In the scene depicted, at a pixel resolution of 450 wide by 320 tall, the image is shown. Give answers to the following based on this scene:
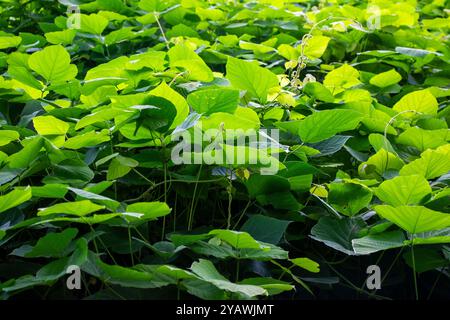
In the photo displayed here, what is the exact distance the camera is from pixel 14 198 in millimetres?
1149

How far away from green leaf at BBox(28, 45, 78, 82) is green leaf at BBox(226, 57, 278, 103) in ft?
1.33

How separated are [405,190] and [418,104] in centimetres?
61

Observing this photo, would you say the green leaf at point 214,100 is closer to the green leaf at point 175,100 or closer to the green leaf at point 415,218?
the green leaf at point 175,100

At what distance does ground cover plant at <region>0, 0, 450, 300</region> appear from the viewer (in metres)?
1.17

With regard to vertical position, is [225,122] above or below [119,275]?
above

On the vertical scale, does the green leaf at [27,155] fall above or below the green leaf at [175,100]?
below

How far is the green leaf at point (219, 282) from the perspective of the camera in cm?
105

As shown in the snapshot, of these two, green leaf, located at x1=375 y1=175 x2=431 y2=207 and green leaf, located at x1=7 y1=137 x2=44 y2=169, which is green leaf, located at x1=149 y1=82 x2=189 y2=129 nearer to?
green leaf, located at x1=7 y1=137 x2=44 y2=169

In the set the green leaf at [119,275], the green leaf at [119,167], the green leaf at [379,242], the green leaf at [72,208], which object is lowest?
the green leaf at [119,275]

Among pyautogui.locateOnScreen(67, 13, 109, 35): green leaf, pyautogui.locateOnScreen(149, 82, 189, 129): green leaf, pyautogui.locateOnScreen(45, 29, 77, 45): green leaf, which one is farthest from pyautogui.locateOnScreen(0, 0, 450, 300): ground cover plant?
pyautogui.locateOnScreen(67, 13, 109, 35): green leaf

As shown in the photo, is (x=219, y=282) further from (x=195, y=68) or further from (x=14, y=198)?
(x=195, y=68)

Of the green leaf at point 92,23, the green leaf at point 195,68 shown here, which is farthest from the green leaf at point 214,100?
the green leaf at point 92,23

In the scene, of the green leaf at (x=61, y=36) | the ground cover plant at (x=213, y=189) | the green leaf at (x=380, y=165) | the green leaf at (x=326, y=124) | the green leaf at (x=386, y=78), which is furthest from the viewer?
the green leaf at (x=61, y=36)

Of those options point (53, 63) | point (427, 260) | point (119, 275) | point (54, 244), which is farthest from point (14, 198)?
point (427, 260)
